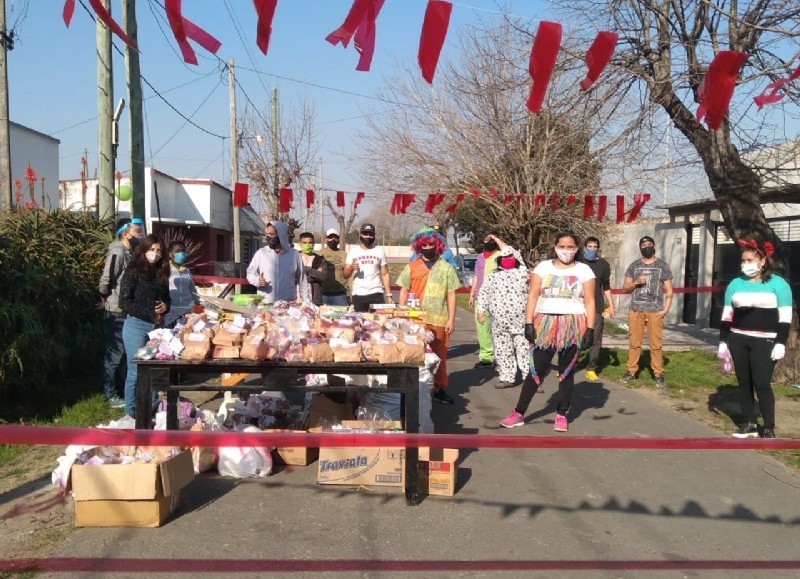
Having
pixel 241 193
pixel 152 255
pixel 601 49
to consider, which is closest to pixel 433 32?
pixel 601 49

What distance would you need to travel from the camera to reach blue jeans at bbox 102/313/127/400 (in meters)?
7.60

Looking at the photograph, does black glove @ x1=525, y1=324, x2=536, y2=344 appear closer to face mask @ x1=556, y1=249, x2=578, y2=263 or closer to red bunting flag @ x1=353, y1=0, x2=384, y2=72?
face mask @ x1=556, y1=249, x2=578, y2=263

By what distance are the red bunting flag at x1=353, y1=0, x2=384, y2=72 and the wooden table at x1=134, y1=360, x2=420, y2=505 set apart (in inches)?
78.9

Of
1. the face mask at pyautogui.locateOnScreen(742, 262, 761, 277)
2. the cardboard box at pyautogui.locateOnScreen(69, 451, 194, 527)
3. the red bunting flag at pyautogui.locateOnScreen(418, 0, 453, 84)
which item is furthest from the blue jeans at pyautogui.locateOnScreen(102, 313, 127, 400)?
the face mask at pyautogui.locateOnScreen(742, 262, 761, 277)

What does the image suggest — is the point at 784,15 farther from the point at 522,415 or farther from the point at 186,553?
the point at 186,553

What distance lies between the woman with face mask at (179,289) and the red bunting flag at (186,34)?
10.6 ft

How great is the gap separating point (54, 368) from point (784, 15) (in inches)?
344

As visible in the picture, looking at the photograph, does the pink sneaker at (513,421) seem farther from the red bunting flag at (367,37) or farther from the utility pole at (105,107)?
the utility pole at (105,107)

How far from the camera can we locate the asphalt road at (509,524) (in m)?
4.07

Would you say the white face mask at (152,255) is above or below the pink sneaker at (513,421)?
above

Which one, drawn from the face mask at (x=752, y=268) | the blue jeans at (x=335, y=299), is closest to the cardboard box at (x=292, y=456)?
the face mask at (x=752, y=268)

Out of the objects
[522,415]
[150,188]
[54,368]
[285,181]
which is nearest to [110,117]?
[54,368]

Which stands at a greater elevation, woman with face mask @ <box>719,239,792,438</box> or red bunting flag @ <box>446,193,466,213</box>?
red bunting flag @ <box>446,193,466,213</box>

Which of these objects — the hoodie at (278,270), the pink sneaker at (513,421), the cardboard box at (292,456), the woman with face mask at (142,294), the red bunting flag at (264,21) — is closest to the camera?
the red bunting flag at (264,21)
